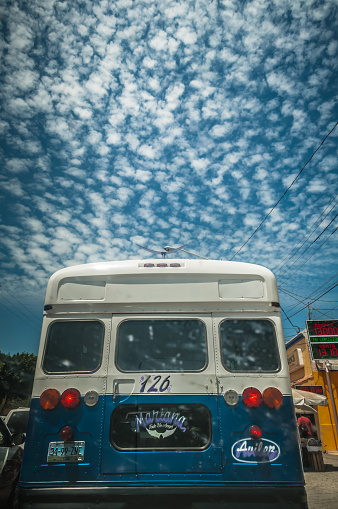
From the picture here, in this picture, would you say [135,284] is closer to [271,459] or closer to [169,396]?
[169,396]

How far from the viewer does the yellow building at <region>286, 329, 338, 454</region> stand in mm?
17016

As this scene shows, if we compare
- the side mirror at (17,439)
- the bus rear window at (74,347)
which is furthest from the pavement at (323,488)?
the bus rear window at (74,347)

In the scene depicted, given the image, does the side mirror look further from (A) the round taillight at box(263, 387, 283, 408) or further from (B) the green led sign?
(B) the green led sign

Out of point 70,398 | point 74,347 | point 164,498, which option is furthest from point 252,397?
point 74,347

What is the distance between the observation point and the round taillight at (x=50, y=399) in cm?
349

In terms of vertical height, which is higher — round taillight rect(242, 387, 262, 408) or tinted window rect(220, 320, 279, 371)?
tinted window rect(220, 320, 279, 371)

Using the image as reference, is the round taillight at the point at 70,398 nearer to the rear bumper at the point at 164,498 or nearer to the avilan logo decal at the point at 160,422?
the avilan logo decal at the point at 160,422

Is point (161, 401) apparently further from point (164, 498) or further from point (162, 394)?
point (164, 498)

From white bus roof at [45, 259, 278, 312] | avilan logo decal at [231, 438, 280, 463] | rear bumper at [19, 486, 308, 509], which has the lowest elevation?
rear bumper at [19, 486, 308, 509]

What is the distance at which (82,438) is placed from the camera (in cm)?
342

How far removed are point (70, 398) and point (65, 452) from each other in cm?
47

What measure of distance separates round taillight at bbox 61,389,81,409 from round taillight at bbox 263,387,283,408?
1827mm

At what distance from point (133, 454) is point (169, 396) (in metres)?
0.61

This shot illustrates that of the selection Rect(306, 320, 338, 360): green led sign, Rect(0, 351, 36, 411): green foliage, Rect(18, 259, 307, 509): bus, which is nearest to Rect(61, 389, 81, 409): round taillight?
Rect(18, 259, 307, 509): bus
